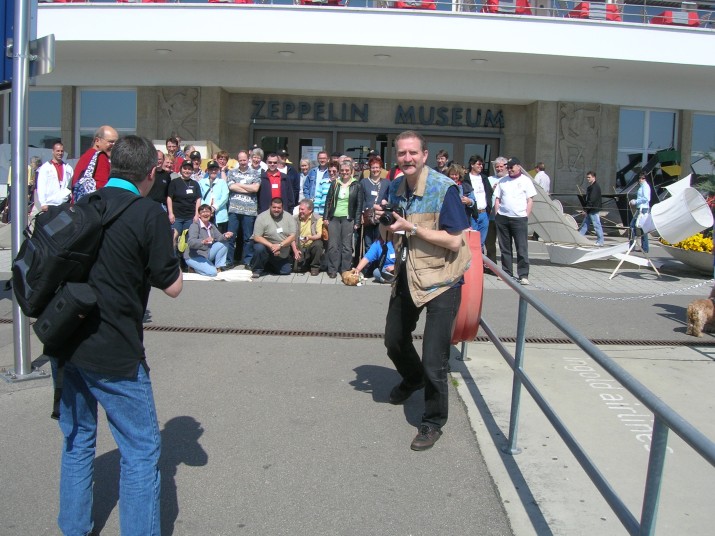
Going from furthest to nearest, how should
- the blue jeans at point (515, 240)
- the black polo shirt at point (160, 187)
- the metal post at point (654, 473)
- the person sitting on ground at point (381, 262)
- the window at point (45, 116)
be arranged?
the window at point (45, 116)
the blue jeans at point (515, 240)
the person sitting on ground at point (381, 262)
the black polo shirt at point (160, 187)
the metal post at point (654, 473)

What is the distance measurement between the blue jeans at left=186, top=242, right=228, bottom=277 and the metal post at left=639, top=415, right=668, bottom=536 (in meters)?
8.56

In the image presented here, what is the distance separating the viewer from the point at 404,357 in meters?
4.90

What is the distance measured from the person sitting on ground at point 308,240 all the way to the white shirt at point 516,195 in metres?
2.82

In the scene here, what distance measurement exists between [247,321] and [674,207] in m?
6.35

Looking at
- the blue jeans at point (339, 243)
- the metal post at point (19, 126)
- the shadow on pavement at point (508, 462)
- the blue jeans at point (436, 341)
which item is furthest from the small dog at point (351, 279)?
the blue jeans at point (436, 341)

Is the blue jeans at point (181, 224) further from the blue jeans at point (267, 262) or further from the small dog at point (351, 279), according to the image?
the small dog at point (351, 279)

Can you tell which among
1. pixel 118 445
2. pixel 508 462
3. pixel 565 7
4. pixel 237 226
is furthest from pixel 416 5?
pixel 118 445

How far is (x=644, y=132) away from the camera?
1905cm

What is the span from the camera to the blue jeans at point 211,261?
1041cm

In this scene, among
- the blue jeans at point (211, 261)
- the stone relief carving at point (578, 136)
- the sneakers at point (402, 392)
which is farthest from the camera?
the stone relief carving at point (578, 136)

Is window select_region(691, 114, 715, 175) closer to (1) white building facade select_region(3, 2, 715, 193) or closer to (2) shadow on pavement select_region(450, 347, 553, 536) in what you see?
(1) white building facade select_region(3, 2, 715, 193)

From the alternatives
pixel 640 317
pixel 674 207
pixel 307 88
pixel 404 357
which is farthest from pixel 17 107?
pixel 307 88

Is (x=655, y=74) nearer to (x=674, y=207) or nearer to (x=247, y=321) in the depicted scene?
(x=674, y=207)

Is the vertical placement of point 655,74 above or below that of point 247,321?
above
